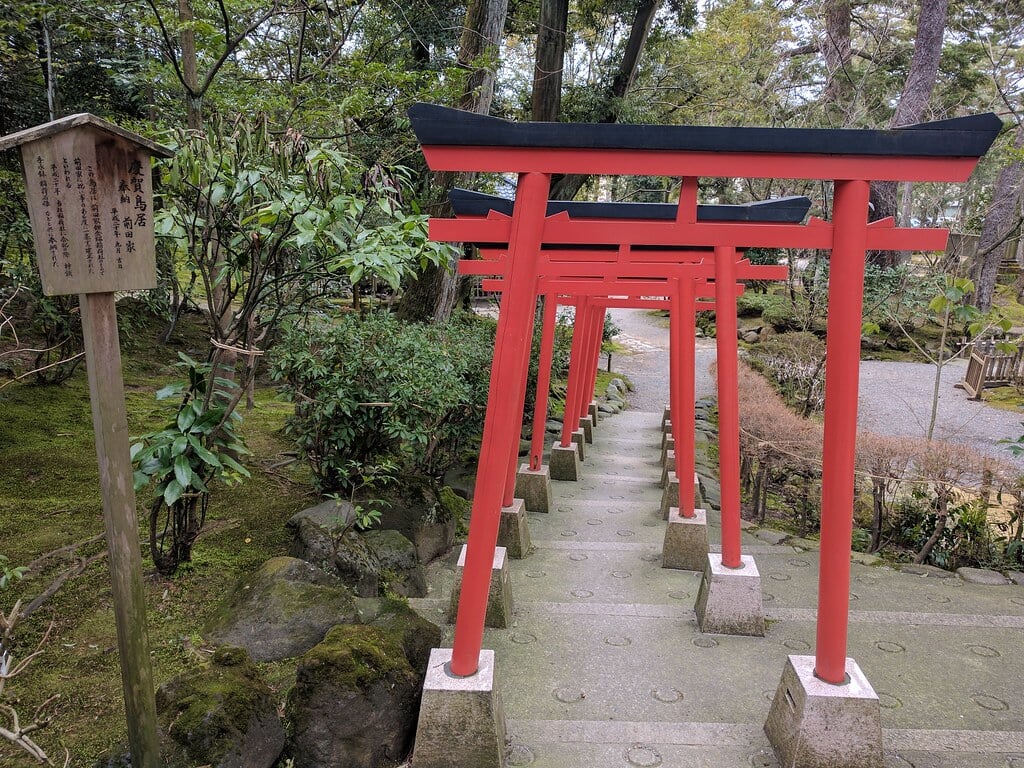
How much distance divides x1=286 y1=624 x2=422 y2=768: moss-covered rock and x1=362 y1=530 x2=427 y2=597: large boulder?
1455mm

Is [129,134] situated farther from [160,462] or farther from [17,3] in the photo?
[17,3]

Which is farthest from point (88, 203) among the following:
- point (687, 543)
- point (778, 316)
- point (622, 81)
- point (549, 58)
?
point (778, 316)

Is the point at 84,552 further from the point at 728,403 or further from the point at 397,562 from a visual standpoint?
the point at 728,403

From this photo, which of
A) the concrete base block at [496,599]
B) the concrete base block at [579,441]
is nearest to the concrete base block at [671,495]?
the concrete base block at [579,441]

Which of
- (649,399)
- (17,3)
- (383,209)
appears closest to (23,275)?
(17,3)

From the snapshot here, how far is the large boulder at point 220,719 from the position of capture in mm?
2596

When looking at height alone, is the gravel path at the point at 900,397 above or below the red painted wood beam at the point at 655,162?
below

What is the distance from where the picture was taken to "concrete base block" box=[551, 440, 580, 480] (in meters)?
9.15

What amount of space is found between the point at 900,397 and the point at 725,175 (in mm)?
15085

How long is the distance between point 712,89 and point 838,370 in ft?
46.6

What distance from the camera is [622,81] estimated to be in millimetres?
12016

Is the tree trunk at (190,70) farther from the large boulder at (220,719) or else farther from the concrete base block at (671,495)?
the concrete base block at (671,495)

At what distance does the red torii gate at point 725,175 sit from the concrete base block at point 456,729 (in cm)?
13

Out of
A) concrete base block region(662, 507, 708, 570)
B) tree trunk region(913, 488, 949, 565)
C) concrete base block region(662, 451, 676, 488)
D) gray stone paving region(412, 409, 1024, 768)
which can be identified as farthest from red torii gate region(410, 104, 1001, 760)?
concrete base block region(662, 451, 676, 488)
